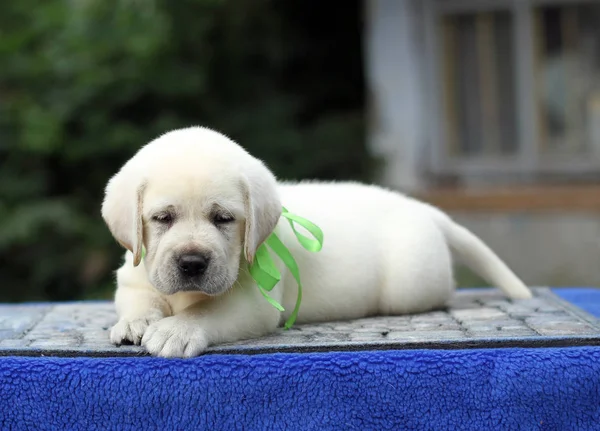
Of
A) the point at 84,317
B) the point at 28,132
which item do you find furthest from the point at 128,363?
the point at 28,132

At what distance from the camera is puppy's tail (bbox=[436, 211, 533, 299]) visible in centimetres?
454

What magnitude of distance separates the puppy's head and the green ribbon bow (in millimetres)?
101

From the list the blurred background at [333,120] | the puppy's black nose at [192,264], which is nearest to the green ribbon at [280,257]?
the puppy's black nose at [192,264]

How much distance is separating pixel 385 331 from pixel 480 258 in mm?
1198

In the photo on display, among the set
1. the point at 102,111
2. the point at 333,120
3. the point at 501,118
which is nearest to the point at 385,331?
the point at 102,111

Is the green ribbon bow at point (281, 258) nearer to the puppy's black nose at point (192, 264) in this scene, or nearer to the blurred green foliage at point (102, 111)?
the puppy's black nose at point (192, 264)

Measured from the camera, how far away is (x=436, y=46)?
9.81 metres

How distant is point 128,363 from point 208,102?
718 cm

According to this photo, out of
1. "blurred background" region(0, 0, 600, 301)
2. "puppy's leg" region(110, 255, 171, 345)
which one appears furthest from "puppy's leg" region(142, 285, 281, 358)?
"blurred background" region(0, 0, 600, 301)

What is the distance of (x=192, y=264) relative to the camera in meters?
3.16

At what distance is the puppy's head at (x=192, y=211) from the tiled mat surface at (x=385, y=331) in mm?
324

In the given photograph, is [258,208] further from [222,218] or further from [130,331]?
[130,331]

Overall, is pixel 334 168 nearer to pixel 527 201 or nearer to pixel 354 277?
pixel 527 201

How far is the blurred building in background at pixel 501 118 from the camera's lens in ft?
29.2
